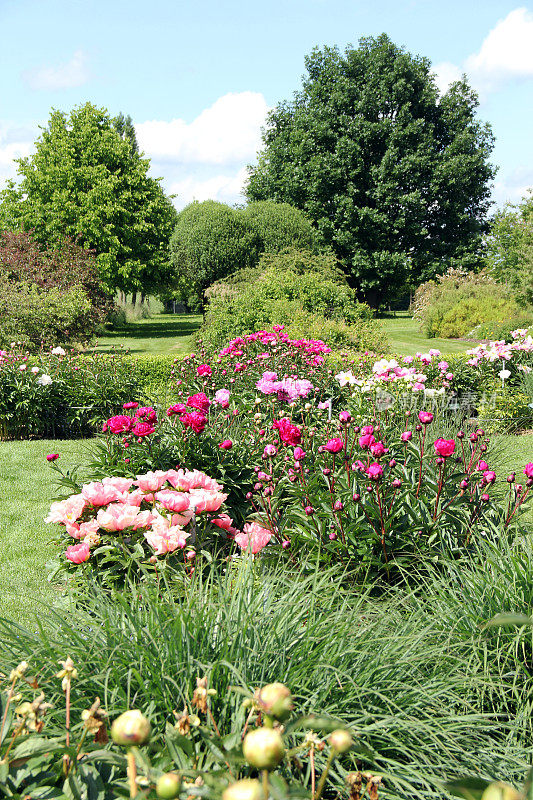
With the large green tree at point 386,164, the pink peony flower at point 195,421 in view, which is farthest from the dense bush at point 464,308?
the pink peony flower at point 195,421

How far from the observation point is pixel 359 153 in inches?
1057

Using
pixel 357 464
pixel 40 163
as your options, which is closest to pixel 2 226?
pixel 40 163

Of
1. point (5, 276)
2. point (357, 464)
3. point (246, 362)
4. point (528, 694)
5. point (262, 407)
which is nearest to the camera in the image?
point (528, 694)

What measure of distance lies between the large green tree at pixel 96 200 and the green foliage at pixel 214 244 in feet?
4.77

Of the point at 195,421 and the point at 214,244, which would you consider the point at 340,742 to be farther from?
the point at 214,244

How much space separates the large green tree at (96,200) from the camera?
2364cm

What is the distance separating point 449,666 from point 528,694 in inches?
11.3

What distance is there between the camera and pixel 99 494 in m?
2.96

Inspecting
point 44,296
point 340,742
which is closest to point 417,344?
point 44,296

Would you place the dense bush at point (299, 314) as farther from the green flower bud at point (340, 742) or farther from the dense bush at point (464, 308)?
the green flower bud at point (340, 742)

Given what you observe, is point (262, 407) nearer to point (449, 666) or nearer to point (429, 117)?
point (449, 666)

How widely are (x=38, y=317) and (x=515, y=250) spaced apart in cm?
1583

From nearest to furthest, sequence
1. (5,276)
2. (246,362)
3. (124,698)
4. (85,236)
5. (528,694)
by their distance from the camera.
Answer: (124,698) < (528,694) < (246,362) < (5,276) < (85,236)

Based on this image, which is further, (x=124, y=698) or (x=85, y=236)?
(x=85, y=236)
